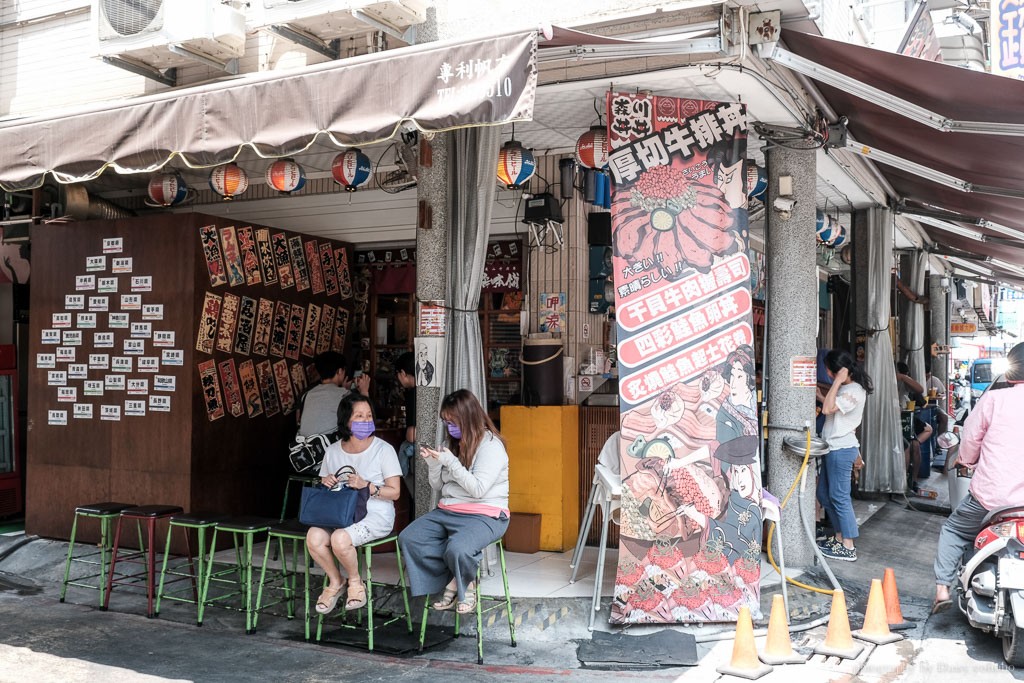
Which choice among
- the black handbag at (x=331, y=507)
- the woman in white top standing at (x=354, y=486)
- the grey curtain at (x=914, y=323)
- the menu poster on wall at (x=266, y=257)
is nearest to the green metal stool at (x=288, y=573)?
the woman in white top standing at (x=354, y=486)

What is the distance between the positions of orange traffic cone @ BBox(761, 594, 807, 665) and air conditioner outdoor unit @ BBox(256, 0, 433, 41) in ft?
15.6

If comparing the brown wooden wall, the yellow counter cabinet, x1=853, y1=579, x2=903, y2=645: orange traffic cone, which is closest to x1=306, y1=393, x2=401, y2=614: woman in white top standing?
the yellow counter cabinet

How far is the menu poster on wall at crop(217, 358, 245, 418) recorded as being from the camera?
8328 millimetres

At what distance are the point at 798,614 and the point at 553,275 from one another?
12.0 feet

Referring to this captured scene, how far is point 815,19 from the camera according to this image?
5.61 m

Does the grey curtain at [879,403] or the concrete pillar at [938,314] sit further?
the concrete pillar at [938,314]

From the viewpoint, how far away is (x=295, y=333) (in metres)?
9.25

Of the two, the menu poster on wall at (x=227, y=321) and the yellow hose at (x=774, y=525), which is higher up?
the menu poster on wall at (x=227, y=321)

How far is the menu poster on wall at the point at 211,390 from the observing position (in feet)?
26.5

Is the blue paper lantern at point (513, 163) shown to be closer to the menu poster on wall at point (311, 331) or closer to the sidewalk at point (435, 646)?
the sidewalk at point (435, 646)

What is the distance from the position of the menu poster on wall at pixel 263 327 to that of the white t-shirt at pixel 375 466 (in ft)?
9.79

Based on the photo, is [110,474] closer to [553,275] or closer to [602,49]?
[553,275]

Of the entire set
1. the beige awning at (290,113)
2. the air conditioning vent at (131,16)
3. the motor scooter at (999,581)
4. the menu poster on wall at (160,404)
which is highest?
the air conditioning vent at (131,16)

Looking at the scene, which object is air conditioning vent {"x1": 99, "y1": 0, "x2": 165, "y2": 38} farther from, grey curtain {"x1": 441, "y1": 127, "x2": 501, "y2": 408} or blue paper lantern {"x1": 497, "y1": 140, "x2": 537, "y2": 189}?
blue paper lantern {"x1": 497, "y1": 140, "x2": 537, "y2": 189}
